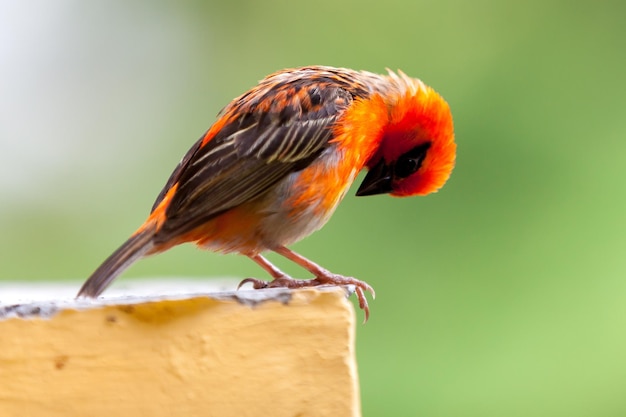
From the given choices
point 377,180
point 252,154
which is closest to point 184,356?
point 252,154

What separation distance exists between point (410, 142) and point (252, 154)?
64 cm

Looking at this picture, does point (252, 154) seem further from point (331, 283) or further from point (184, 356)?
point (184, 356)

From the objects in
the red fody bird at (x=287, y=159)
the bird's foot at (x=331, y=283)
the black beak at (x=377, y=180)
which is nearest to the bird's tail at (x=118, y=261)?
the red fody bird at (x=287, y=159)

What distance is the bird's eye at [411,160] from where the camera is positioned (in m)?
3.08

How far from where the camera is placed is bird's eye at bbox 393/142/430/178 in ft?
10.1

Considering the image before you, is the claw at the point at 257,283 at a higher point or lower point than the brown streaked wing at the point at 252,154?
lower

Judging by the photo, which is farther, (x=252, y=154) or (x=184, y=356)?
(x=252, y=154)

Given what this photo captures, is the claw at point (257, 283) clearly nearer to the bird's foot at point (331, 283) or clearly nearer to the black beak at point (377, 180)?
the bird's foot at point (331, 283)

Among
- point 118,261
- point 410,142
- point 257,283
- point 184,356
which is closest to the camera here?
point 184,356

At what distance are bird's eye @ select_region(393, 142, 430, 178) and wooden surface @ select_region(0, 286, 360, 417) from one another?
128 cm

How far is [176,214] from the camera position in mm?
2432

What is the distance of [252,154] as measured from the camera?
8.76ft

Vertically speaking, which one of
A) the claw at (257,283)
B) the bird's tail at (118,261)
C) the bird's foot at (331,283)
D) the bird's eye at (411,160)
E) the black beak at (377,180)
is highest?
the bird's eye at (411,160)

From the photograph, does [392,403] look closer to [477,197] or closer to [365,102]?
[477,197]
